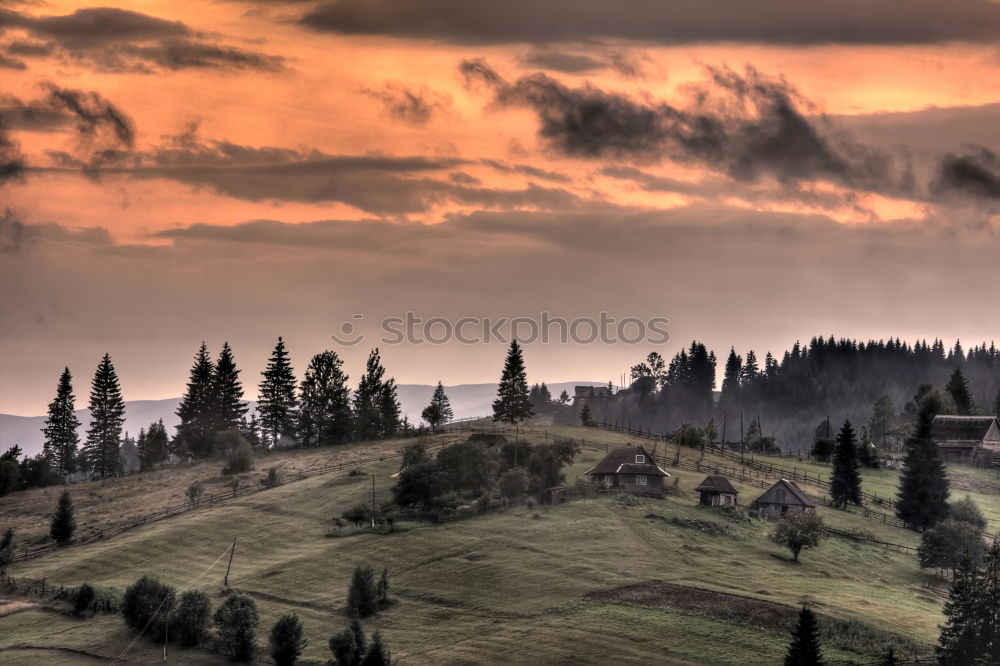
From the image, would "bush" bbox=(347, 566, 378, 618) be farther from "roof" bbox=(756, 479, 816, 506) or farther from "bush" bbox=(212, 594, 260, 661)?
"roof" bbox=(756, 479, 816, 506)

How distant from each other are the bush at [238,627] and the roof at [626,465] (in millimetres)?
47974

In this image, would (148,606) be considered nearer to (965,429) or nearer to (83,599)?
(83,599)

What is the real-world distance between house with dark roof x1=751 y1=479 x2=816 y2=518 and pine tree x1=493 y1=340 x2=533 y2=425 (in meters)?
63.0

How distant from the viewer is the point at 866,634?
84938 millimetres

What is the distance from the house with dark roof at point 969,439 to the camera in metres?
169

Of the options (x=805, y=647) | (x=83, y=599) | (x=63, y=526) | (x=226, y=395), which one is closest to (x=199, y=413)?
(x=226, y=395)

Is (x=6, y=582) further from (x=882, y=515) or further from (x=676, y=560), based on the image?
(x=882, y=515)

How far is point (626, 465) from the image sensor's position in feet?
433

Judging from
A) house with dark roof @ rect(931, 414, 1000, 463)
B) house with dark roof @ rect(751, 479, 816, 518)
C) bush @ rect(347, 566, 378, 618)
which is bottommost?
bush @ rect(347, 566, 378, 618)

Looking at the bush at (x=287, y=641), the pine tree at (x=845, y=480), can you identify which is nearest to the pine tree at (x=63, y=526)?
the bush at (x=287, y=641)

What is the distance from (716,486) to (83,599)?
6177cm

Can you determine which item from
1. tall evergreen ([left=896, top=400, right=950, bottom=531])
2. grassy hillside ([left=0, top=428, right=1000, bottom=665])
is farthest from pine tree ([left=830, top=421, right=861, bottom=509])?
grassy hillside ([left=0, top=428, right=1000, bottom=665])

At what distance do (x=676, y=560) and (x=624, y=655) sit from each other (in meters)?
23.2

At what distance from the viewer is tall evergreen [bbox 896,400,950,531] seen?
134250 mm
